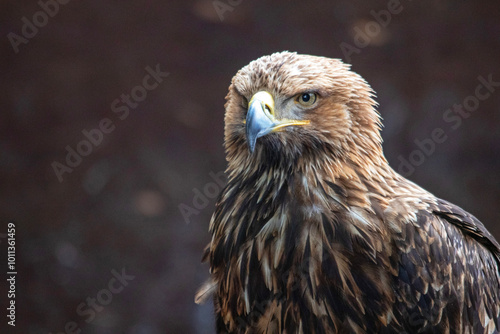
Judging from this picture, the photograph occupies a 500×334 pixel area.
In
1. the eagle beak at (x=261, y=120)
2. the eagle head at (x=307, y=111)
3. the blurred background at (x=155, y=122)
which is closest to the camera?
the eagle beak at (x=261, y=120)

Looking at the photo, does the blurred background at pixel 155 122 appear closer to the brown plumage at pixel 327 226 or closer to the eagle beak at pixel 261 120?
the brown plumage at pixel 327 226

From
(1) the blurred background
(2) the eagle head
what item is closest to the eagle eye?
(2) the eagle head

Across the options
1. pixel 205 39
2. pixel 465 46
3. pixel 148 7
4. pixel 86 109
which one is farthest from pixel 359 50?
pixel 86 109

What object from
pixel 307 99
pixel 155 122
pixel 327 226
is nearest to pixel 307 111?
pixel 307 99

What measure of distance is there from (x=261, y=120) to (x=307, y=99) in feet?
0.77

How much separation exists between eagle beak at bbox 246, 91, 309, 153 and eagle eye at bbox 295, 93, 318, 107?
7 centimetres

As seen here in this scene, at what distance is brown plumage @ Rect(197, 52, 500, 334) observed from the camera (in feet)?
7.18

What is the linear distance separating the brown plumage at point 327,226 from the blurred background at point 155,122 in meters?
2.20

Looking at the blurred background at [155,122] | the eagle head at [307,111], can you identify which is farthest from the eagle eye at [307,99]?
the blurred background at [155,122]

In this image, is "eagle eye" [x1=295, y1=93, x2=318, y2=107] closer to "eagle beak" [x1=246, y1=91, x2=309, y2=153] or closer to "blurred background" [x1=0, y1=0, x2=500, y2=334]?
"eagle beak" [x1=246, y1=91, x2=309, y2=153]

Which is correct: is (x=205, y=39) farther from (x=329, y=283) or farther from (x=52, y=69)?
(x=329, y=283)

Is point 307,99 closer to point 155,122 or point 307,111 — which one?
point 307,111

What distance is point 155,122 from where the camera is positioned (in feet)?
14.6

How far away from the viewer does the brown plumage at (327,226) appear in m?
2.19
